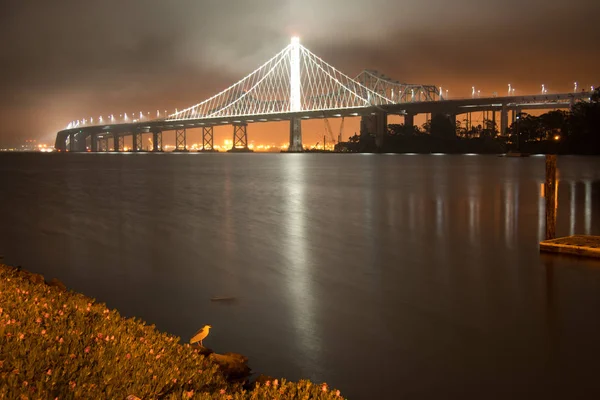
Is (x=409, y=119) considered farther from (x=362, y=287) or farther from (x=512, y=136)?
(x=362, y=287)

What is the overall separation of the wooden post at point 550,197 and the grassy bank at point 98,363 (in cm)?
702

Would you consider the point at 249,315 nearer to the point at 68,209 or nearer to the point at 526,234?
the point at 526,234

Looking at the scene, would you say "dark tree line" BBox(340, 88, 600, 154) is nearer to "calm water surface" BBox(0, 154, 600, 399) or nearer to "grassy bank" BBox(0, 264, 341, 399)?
"calm water surface" BBox(0, 154, 600, 399)

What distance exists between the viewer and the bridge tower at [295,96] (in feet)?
263

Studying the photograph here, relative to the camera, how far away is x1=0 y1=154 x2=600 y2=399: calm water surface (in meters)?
4.45

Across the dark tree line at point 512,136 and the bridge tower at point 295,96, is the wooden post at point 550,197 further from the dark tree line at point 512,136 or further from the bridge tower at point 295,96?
the bridge tower at point 295,96

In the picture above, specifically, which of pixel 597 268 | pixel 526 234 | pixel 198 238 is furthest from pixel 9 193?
pixel 597 268

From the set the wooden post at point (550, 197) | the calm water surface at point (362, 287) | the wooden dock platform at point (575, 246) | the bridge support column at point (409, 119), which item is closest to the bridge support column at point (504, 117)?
the bridge support column at point (409, 119)

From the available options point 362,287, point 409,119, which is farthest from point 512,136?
point 362,287

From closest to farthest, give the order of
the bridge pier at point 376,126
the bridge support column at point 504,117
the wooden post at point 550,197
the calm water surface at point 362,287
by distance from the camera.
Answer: the calm water surface at point 362,287 → the wooden post at point 550,197 → the bridge support column at point 504,117 → the bridge pier at point 376,126

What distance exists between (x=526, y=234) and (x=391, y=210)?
562cm

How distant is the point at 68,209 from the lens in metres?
16.8

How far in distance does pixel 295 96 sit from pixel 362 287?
7827cm

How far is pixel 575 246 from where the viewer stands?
850 centimetres
